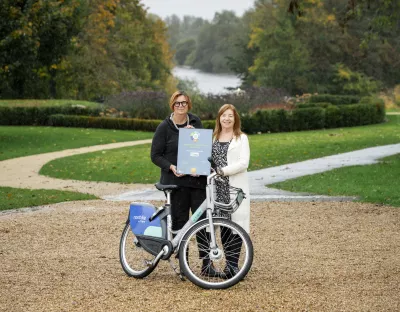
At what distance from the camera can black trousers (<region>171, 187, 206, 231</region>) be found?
7262 millimetres

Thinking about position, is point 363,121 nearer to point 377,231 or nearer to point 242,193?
point 377,231

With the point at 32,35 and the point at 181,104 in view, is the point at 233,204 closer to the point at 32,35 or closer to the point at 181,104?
the point at 181,104

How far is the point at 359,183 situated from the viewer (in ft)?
48.4

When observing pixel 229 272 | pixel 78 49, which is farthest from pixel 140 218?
pixel 78 49

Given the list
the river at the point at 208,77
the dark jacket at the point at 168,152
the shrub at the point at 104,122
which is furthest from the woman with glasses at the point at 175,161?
the river at the point at 208,77

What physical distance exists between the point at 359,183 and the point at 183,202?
8.02 meters

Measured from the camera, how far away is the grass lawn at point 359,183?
1301cm

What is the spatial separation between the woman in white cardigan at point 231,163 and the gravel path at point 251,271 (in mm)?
335

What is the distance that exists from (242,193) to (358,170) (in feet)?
33.7

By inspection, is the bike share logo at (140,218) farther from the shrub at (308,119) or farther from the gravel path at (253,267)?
the shrub at (308,119)

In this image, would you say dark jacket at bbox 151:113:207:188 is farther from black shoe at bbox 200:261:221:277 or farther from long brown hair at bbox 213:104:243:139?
black shoe at bbox 200:261:221:277

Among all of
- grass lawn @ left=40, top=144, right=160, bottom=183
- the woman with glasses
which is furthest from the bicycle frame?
grass lawn @ left=40, top=144, right=160, bottom=183

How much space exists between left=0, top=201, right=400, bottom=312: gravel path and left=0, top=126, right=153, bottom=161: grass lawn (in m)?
12.5

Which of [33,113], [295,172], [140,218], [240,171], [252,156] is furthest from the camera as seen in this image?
[33,113]
